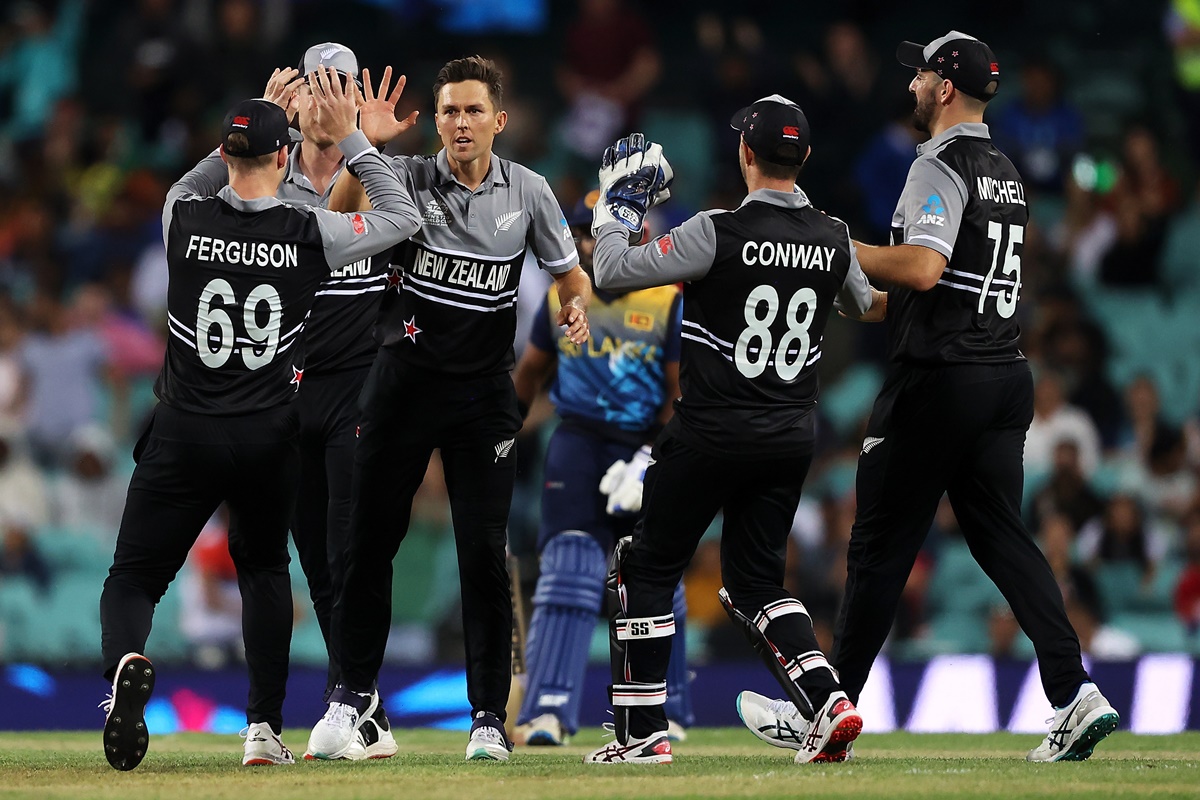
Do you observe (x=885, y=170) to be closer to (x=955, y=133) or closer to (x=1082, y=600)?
(x=1082, y=600)

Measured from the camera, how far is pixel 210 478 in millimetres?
6547

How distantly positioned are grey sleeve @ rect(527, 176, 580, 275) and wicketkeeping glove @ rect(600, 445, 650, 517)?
174 cm

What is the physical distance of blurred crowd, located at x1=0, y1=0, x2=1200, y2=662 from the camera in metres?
12.6

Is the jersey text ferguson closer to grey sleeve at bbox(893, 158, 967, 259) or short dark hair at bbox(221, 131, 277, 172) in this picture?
short dark hair at bbox(221, 131, 277, 172)

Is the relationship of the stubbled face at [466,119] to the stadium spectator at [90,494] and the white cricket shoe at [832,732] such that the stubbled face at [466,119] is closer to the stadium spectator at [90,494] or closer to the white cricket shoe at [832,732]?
the white cricket shoe at [832,732]

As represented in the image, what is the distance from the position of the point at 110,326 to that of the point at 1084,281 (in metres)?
8.34

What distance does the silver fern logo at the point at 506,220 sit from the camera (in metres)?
7.01

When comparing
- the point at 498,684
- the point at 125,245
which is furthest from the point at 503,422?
the point at 125,245

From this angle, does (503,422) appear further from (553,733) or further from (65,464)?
(65,464)

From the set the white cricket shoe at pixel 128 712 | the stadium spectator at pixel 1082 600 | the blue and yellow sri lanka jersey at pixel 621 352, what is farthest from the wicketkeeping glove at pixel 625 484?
the stadium spectator at pixel 1082 600

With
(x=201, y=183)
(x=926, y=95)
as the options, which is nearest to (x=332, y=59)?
(x=201, y=183)

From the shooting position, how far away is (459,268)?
6.96 meters

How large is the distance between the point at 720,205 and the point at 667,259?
8.45m

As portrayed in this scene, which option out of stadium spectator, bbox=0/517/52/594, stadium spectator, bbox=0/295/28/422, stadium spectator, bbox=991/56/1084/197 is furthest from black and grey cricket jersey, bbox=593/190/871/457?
stadium spectator, bbox=991/56/1084/197
